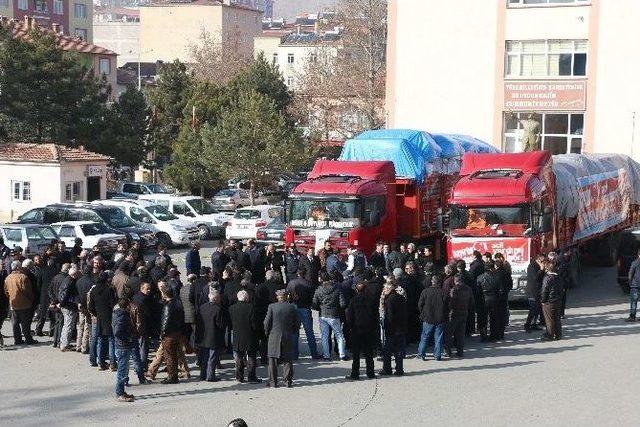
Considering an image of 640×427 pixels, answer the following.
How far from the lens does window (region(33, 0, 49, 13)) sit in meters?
101

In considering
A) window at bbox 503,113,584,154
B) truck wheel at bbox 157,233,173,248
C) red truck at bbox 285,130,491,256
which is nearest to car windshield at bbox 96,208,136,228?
truck wheel at bbox 157,233,173,248

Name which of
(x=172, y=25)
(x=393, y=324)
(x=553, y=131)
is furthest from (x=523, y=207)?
(x=172, y=25)

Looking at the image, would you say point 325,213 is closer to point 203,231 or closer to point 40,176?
point 203,231

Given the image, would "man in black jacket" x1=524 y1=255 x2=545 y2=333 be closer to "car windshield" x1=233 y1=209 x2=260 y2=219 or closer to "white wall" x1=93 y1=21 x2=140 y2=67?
"car windshield" x1=233 y1=209 x2=260 y2=219

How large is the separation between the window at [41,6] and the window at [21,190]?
64.6 metres

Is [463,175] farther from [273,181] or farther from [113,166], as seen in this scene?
[113,166]

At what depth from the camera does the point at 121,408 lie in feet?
46.8

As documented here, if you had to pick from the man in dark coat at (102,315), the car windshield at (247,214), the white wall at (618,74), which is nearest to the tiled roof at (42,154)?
the car windshield at (247,214)

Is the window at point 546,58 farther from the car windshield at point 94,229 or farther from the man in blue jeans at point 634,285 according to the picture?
the man in blue jeans at point 634,285

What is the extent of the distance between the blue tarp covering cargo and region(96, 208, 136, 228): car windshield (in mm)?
10023

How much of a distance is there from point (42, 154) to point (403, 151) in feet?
66.0

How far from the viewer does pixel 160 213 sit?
36.8 metres

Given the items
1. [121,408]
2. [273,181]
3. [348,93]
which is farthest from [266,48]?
[121,408]

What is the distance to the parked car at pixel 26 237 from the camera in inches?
1133
